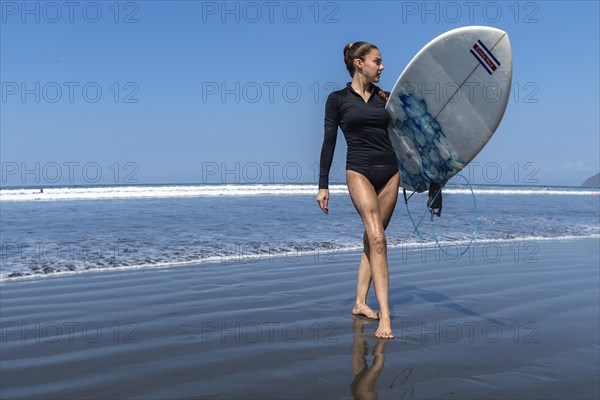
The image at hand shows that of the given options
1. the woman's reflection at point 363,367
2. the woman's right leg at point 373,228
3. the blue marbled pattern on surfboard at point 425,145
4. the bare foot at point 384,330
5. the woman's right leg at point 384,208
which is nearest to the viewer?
the woman's reflection at point 363,367

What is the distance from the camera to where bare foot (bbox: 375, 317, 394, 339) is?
3119 millimetres

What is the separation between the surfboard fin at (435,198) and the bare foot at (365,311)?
0.96 meters

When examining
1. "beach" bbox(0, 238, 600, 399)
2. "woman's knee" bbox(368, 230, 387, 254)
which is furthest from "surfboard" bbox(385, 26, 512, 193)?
"beach" bbox(0, 238, 600, 399)

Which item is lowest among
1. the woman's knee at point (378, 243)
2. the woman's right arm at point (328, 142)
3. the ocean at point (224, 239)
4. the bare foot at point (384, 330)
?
the bare foot at point (384, 330)

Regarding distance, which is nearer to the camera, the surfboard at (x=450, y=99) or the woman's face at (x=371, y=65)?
the woman's face at (x=371, y=65)

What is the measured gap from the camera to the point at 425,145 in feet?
13.6

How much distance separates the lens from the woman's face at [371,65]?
139 inches

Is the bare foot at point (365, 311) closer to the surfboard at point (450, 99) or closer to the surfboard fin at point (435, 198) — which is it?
the surfboard fin at point (435, 198)

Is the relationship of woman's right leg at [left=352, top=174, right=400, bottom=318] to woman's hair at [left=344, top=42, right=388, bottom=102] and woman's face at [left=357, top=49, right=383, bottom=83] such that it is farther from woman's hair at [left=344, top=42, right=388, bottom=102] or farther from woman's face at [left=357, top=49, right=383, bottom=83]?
woman's hair at [left=344, top=42, right=388, bottom=102]

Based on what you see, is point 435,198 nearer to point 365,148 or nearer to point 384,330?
point 365,148

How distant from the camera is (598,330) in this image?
3299 mm

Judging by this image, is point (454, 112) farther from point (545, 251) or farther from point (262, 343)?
point (545, 251)

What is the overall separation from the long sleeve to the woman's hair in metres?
0.27

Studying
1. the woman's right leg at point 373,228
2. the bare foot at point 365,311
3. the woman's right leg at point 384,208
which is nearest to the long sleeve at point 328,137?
the woman's right leg at point 373,228
